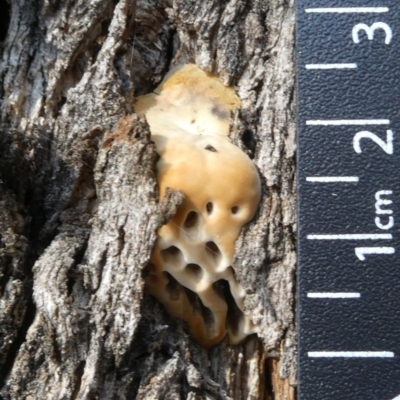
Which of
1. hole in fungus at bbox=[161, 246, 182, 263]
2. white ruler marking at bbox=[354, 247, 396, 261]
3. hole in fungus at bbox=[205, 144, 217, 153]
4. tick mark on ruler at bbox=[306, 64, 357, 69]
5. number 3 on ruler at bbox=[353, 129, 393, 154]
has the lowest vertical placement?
hole in fungus at bbox=[161, 246, 182, 263]

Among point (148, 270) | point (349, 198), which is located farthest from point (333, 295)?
point (148, 270)

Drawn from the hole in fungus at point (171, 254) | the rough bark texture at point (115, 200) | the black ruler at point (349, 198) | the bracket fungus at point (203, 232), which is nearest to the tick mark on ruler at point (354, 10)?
the black ruler at point (349, 198)

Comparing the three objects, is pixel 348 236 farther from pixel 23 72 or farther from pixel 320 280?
pixel 23 72

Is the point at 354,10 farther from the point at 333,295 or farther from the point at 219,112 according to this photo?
the point at 333,295

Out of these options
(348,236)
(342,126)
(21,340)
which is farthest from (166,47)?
(21,340)

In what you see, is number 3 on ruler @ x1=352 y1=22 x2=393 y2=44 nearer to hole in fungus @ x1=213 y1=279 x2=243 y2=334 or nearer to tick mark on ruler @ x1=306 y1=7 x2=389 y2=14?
tick mark on ruler @ x1=306 y1=7 x2=389 y2=14

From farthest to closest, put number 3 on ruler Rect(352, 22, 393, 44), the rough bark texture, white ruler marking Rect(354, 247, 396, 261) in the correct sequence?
1. number 3 on ruler Rect(352, 22, 393, 44)
2. white ruler marking Rect(354, 247, 396, 261)
3. the rough bark texture

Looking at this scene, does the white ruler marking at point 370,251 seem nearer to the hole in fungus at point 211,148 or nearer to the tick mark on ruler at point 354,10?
the hole in fungus at point 211,148

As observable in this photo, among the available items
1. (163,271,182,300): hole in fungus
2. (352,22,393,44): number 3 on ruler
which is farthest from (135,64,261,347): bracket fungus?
(352,22,393,44): number 3 on ruler
